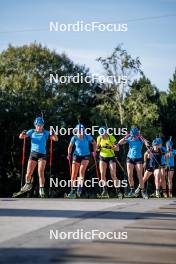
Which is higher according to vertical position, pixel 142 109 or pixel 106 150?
pixel 142 109

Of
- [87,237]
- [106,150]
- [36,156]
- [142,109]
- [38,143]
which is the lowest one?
[87,237]

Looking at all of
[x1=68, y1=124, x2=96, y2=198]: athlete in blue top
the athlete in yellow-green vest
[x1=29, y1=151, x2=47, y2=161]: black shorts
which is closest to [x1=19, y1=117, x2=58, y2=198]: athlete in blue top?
[x1=29, y1=151, x2=47, y2=161]: black shorts

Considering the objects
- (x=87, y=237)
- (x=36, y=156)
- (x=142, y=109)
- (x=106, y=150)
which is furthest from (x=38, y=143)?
(x=142, y=109)

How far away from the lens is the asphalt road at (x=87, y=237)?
4.18 metres

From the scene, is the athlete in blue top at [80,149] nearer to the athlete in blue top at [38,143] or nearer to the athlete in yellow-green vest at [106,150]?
the athlete in yellow-green vest at [106,150]

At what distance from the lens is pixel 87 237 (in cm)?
521

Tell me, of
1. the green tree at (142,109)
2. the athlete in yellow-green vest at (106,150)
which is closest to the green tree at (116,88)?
the green tree at (142,109)

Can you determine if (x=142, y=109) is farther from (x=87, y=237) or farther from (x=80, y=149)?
(x=87, y=237)

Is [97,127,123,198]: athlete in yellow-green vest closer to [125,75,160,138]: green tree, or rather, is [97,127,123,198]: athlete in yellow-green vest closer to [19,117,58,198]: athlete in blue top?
[19,117,58,198]: athlete in blue top

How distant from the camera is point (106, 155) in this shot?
12547 mm

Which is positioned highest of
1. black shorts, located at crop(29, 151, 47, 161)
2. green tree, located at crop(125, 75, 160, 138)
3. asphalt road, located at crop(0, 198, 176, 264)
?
green tree, located at crop(125, 75, 160, 138)

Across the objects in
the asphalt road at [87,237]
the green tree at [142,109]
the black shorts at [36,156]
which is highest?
the green tree at [142,109]

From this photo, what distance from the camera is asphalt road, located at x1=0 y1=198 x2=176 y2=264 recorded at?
4176 millimetres

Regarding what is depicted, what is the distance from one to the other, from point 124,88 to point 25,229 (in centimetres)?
3716
